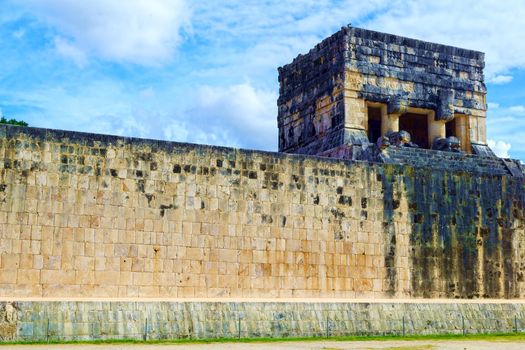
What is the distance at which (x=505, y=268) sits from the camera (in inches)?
815

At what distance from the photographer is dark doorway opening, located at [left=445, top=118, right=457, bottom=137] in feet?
85.7

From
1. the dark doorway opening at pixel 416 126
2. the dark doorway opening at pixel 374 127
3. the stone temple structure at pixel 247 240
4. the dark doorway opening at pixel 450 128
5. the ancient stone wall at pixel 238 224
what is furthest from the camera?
the dark doorway opening at pixel 416 126

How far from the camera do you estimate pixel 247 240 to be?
17859mm

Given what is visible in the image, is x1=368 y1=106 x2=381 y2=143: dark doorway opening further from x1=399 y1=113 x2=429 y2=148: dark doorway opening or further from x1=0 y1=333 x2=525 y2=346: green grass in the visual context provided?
x1=0 y1=333 x2=525 y2=346: green grass

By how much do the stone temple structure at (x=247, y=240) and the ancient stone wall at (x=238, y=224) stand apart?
3 cm

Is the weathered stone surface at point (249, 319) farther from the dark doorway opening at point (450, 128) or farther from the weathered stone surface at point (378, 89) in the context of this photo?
the dark doorway opening at point (450, 128)

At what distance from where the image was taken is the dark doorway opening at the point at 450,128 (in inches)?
1028

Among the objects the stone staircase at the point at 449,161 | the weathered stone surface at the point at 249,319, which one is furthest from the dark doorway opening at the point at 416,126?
the weathered stone surface at the point at 249,319

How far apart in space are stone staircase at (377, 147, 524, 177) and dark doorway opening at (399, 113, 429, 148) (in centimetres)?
306

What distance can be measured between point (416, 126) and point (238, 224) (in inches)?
461

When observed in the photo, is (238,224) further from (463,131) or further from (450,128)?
(450,128)

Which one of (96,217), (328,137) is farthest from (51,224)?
(328,137)

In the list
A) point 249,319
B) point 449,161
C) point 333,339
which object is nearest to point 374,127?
point 449,161

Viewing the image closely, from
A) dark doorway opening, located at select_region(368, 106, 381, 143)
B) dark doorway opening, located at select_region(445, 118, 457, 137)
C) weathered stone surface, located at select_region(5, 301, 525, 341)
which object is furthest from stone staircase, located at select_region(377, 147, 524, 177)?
weathered stone surface, located at select_region(5, 301, 525, 341)
